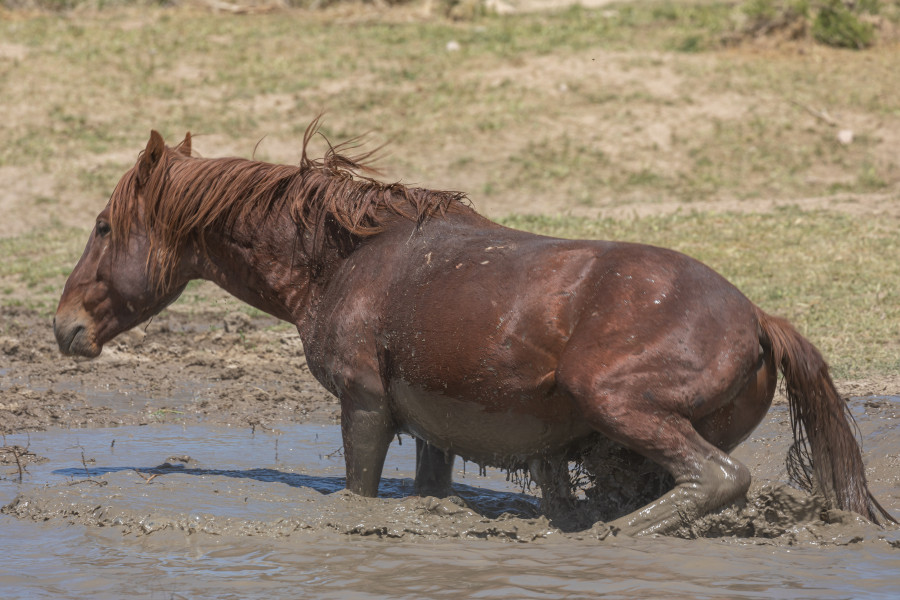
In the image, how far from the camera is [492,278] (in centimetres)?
433

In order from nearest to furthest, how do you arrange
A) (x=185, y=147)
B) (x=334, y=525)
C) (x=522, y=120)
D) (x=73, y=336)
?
(x=334, y=525) < (x=73, y=336) < (x=185, y=147) < (x=522, y=120)

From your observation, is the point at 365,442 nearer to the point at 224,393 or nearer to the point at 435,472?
the point at 435,472

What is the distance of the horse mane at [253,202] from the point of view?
4793 millimetres

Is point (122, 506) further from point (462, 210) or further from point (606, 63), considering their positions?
point (606, 63)

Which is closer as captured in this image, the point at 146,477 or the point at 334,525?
the point at 334,525

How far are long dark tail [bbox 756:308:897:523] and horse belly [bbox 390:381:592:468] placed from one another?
84 cm

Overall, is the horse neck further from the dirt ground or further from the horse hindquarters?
the horse hindquarters

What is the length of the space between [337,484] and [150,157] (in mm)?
1833

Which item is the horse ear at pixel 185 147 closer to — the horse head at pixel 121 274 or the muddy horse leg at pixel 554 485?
the horse head at pixel 121 274

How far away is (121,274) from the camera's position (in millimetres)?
4957

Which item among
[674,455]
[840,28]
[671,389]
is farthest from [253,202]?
[840,28]

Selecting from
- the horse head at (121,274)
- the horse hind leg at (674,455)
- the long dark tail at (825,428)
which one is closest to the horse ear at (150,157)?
Result: the horse head at (121,274)

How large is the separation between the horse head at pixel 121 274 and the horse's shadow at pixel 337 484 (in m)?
0.72

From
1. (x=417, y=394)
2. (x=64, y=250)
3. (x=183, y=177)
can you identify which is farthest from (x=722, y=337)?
(x=64, y=250)
